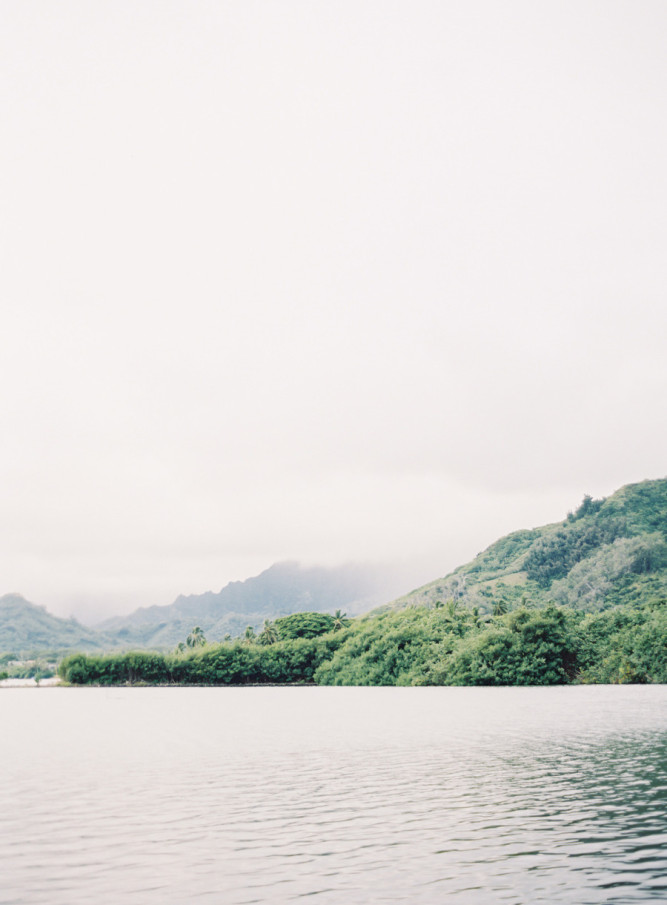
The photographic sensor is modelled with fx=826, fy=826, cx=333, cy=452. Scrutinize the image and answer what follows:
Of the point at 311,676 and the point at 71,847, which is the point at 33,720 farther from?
the point at 311,676

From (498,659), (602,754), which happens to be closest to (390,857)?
(602,754)

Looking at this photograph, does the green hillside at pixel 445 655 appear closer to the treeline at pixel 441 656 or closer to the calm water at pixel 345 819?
the treeline at pixel 441 656

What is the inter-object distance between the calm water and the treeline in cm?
7689

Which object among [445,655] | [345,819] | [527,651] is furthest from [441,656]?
[345,819]

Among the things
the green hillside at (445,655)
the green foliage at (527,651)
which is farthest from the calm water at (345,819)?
the green hillside at (445,655)

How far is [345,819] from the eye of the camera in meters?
23.8

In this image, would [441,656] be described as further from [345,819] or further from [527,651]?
[345,819]

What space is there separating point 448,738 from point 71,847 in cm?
3162

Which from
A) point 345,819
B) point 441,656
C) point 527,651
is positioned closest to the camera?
point 345,819

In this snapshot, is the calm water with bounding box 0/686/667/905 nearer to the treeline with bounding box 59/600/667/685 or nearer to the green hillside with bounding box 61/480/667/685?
the treeline with bounding box 59/600/667/685

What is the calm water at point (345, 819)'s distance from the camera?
54.3 ft

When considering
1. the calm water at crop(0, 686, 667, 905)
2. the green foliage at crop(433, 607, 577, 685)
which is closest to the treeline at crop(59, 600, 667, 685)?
the green foliage at crop(433, 607, 577, 685)

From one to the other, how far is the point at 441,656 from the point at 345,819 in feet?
397

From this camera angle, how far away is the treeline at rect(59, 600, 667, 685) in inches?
4946
